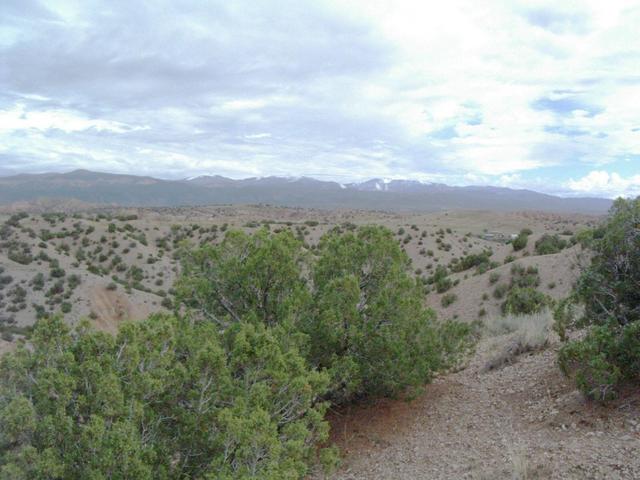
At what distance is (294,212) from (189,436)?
301ft

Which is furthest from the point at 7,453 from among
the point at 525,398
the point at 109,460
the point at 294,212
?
Result: the point at 294,212

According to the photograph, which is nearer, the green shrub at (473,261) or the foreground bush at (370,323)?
the foreground bush at (370,323)

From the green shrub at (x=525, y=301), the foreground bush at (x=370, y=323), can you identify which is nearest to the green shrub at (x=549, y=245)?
the green shrub at (x=525, y=301)

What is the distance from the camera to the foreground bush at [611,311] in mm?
7660

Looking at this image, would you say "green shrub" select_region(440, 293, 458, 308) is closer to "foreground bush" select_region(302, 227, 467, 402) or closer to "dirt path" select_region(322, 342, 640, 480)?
"dirt path" select_region(322, 342, 640, 480)

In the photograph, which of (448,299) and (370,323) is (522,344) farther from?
(448,299)

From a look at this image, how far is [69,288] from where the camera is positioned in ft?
99.9

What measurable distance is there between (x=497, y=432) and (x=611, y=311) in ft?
9.02

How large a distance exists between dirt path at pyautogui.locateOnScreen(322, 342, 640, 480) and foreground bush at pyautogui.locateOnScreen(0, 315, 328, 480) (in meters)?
1.96

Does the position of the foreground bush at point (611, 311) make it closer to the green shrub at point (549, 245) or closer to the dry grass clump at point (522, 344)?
the dry grass clump at point (522, 344)

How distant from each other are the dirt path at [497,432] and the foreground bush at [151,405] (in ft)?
6.44

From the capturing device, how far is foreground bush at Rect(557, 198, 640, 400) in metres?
7.66

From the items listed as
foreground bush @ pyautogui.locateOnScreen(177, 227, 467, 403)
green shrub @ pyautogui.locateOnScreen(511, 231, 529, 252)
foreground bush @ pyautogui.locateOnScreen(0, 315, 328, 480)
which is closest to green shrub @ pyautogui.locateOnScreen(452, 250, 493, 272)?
green shrub @ pyautogui.locateOnScreen(511, 231, 529, 252)

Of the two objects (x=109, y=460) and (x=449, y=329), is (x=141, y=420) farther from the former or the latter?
(x=449, y=329)
